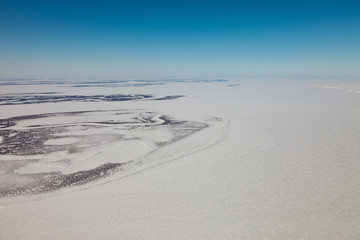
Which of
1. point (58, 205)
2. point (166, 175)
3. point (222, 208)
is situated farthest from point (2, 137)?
point (222, 208)

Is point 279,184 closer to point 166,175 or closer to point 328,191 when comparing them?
point 328,191

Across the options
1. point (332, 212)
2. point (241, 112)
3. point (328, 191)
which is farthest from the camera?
point (241, 112)

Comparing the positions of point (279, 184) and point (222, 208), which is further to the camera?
point (279, 184)

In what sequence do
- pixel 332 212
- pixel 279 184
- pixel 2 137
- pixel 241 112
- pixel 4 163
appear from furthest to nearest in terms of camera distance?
pixel 241 112 < pixel 2 137 < pixel 4 163 < pixel 279 184 < pixel 332 212

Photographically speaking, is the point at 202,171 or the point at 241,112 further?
the point at 241,112

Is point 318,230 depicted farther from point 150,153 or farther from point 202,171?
point 150,153

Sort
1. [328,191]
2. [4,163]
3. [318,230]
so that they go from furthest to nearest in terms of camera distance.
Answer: [4,163] → [328,191] → [318,230]

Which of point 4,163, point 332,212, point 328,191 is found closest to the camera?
point 332,212

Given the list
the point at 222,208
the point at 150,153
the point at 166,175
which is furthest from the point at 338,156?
the point at 150,153
